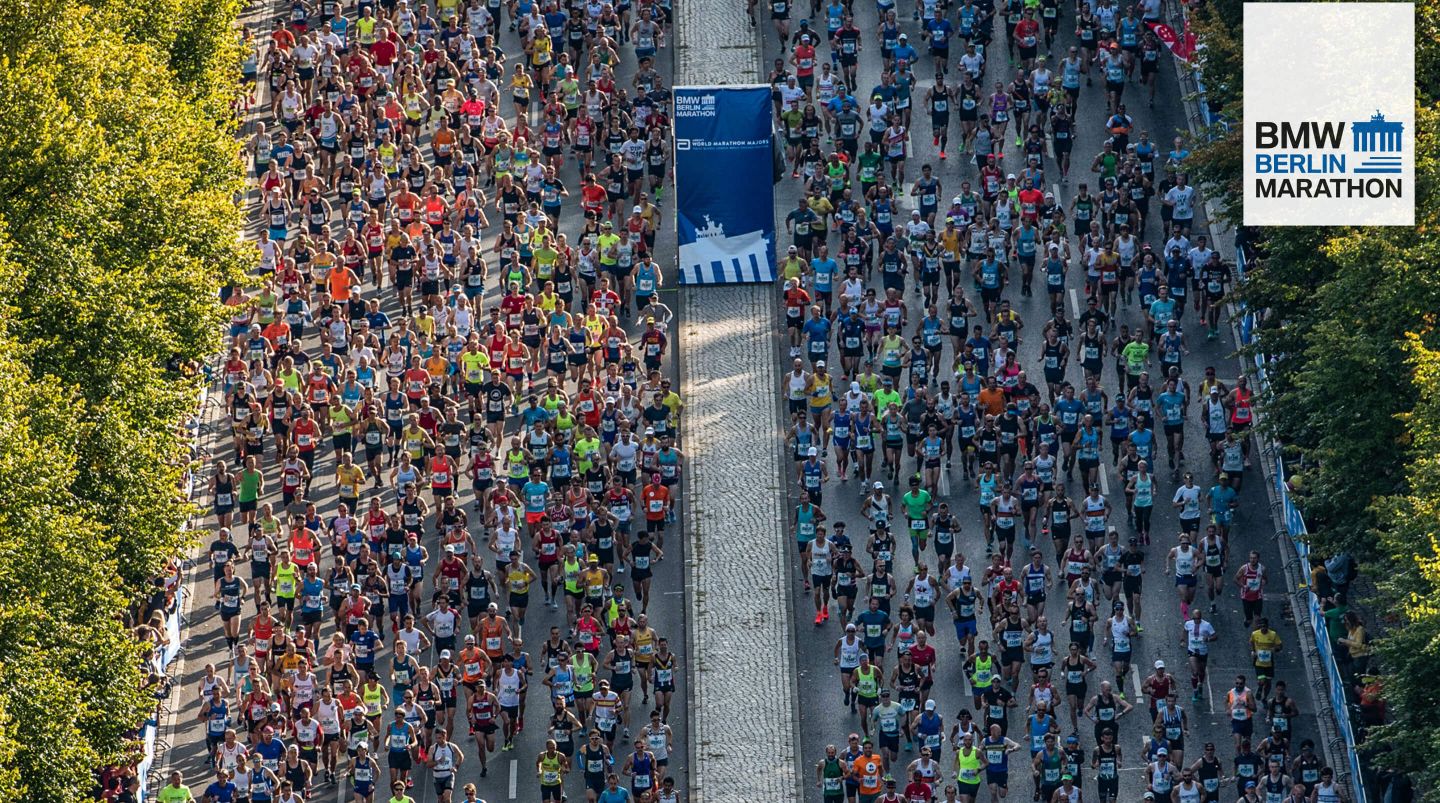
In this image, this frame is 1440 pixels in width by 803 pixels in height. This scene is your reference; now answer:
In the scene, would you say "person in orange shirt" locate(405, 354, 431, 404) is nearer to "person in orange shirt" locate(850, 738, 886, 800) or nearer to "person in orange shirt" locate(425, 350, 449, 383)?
"person in orange shirt" locate(425, 350, 449, 383)

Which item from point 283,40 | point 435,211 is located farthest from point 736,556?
point 283,40

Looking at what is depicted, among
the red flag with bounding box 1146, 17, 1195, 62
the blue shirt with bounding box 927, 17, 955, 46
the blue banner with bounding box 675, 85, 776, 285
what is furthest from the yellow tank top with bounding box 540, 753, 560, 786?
the blue shirt with bounding box 927, 17, 955, 46

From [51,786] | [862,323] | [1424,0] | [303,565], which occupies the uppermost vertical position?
[1424,0]

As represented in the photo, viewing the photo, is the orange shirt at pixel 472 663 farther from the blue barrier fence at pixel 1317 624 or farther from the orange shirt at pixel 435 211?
the orange shirt at pixel 435 211

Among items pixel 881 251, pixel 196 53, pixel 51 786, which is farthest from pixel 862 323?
pixel 51 786

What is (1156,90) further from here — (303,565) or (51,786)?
(51,786)

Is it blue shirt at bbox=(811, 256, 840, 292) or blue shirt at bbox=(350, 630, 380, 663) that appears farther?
blue shirt at bbox=(811, 256, 840, 292)

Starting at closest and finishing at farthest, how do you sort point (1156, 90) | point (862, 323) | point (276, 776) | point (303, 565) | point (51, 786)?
point (51, 786), point (276, 776), point (303, 565), point (862, 323), point (1156, 90)
